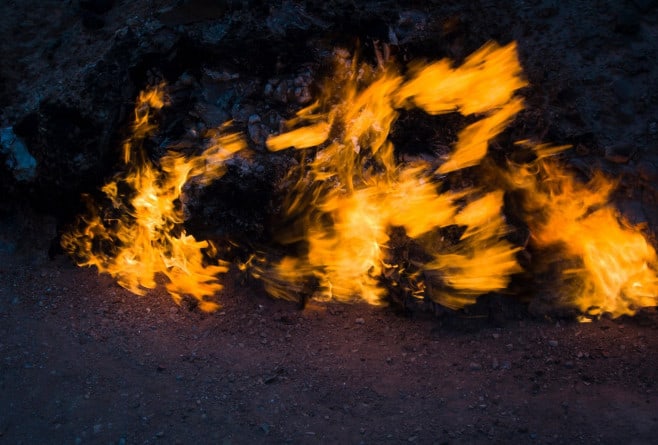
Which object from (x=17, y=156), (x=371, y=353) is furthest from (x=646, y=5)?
(x=17, y=156)

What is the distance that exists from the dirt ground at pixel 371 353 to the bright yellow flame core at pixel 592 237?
0.17 meters

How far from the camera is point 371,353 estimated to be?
177 inches

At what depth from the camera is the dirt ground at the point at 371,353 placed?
3.80m

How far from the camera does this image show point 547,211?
14.8ft

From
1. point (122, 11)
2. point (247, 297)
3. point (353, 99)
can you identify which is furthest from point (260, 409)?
point (122, 11)

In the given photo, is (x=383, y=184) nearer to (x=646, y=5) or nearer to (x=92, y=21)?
(x=646, y=5)

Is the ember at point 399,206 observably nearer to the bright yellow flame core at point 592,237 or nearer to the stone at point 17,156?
the bright yellow flame core at point 592,237

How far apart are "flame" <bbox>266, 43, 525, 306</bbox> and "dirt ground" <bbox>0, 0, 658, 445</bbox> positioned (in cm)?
26

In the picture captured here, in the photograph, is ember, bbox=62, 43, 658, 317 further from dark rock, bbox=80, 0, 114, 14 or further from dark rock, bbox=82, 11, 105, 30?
dark rock, bbox=80, 0, 114, 14

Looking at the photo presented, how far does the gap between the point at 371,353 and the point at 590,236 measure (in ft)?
6.75

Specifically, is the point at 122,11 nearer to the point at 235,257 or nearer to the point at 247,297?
the point at 235,257

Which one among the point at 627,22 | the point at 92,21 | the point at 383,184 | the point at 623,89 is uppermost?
the point at 92,21

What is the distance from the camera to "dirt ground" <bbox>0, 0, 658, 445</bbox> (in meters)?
3.80

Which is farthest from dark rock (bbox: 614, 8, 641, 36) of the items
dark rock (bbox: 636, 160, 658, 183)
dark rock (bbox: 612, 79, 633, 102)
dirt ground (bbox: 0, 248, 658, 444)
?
dirt ground (bbox: 0, 248, 658, 444)
